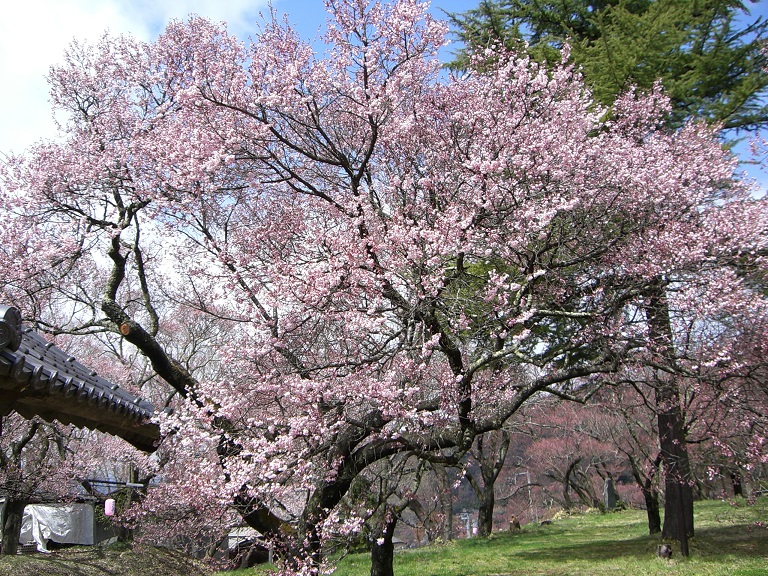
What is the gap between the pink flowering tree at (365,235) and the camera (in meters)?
6.48

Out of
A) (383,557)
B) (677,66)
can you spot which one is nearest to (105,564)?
(383,557)

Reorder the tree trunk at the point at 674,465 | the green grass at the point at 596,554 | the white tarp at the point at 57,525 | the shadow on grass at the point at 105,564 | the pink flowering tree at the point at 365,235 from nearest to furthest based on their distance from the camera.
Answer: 1. the pink flowering tree at the point at 365,235
2. the green grass at the point at 596,554
3. the tree trunk at the point at 674,465
4. the shadow on grass at the point at 105,564
5. the white tarp at the point at 57,525

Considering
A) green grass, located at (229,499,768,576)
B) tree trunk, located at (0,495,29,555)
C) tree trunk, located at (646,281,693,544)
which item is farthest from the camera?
tree trunk, located at (0,495,29,555)

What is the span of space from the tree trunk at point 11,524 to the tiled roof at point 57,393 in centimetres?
949

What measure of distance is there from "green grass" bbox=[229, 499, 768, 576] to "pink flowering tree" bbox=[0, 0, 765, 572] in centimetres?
384

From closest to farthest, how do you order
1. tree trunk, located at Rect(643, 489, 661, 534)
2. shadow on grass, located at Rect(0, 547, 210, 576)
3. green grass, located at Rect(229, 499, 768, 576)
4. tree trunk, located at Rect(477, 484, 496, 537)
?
green grass, located at Rect(229, 499, 768, 576) → shadow on grass, located at Rect(0, 547, 210, 576) → tree trunk, located at Rect(643, 489, 661, 534) → tree trunk, located at Rect(477, 484, 496, 537)

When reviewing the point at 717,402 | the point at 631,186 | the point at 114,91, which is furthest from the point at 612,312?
the point at 114,91

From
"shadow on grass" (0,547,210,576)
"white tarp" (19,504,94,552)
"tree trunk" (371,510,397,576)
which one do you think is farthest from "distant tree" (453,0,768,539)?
"white tarp" (19,504,94,552)

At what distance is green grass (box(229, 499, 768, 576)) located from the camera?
954 centimetres

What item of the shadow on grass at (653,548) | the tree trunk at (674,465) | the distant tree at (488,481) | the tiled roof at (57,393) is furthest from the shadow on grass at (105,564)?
the tree trunk at (674,465)

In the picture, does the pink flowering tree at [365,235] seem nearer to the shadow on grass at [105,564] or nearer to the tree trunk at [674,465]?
the tree trunk at [674,465]

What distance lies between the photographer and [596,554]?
1173 cm

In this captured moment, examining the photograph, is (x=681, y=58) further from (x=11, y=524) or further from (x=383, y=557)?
(x=11, y=524)

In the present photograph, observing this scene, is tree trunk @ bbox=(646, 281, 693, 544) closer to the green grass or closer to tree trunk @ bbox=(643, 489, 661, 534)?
the green grass
